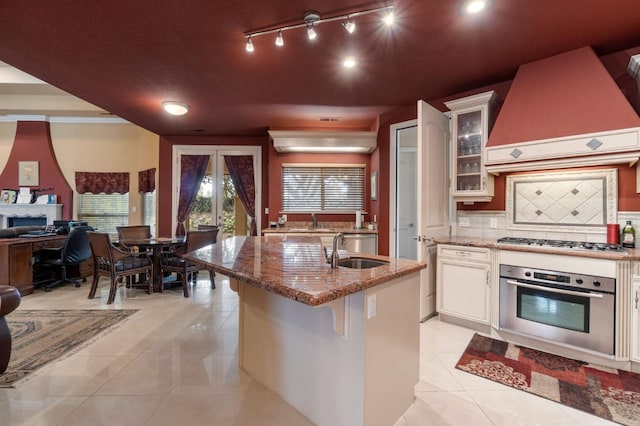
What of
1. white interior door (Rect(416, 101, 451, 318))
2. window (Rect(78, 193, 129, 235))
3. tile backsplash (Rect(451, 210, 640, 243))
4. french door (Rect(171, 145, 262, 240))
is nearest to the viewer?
tile backsplash (Rect(451, 210, 640, 243))

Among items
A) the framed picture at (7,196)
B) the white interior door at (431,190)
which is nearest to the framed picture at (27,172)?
the framed picture at (7,196)

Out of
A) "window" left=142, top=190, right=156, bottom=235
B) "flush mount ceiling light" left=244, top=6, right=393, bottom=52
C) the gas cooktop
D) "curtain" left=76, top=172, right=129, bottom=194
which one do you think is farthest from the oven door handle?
"curtain" left=76, top=172, right=129, bottom=194

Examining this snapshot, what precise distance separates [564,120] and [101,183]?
26.5 feet

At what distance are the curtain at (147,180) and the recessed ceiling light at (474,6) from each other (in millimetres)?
6010

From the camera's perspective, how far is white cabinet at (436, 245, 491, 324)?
278cm

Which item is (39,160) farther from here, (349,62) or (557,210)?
(557,210)

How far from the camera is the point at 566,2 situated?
1.96m

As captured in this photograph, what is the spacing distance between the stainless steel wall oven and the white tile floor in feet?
1.82

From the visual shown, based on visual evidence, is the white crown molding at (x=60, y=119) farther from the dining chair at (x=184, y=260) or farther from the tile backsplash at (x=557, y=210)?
the tile backsplash at (x=557, y=210)

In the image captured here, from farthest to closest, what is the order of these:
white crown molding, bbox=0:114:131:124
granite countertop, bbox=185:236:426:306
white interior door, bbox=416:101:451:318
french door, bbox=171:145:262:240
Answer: white crown molding, bbox=0:114:131:124 < french door, bbox=171:145:262:240 < white interior door, bbox=416:101:451:318 < granite countertop, bbox=185:236:426:306

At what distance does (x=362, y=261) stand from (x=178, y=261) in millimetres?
3334

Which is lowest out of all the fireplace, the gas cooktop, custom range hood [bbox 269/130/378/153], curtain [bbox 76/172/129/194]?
the gas cooktop

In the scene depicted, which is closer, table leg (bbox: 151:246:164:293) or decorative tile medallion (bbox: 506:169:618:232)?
decorative tile medallion (bbox: 506:169:618:232)

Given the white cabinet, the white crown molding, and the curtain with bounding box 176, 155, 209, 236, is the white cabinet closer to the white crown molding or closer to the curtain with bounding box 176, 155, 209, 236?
the curtain with bounding box 176, 155, 209, 236
